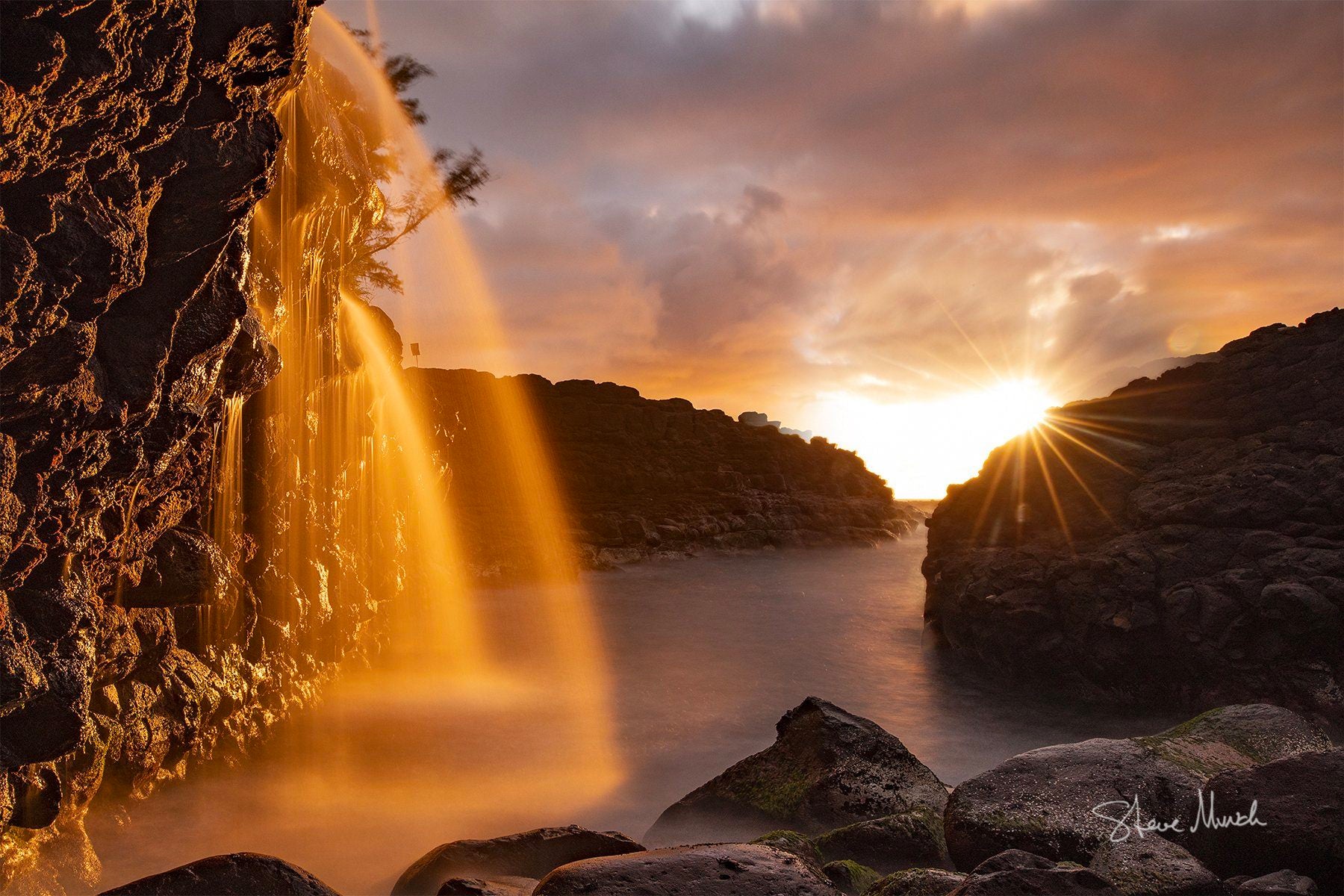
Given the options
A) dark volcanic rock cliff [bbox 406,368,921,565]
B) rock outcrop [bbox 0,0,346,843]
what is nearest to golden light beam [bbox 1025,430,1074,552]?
rock outcrop [bbox 0,0,346,843]

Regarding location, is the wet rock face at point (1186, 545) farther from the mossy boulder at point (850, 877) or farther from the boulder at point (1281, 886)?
the mossy boulder at point (850, 877)

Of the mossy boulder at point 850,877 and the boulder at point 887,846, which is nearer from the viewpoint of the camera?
the mossy boulder at point 850,877

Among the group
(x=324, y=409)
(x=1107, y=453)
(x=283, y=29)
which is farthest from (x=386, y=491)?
(x=1107, y=453)

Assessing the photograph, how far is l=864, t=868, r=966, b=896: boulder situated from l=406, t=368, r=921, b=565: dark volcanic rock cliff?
2965 cm

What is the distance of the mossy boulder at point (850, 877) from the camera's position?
589 cm

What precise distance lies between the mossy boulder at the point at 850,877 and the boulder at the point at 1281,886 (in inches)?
93.4

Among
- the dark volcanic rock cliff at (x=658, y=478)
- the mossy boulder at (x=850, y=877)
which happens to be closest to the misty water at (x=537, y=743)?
the mossy boulder at (x=850, y=877)

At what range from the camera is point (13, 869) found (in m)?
6.02

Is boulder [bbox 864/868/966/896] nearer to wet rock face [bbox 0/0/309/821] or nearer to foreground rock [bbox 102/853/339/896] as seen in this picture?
foreground rock [bbox 102/853/339/896]

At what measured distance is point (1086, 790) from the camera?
260 inches

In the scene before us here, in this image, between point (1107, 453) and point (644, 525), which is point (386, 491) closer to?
point (1107, 453)

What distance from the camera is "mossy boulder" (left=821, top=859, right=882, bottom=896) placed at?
5887 mm

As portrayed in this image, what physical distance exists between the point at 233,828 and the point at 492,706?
19.2 feet
